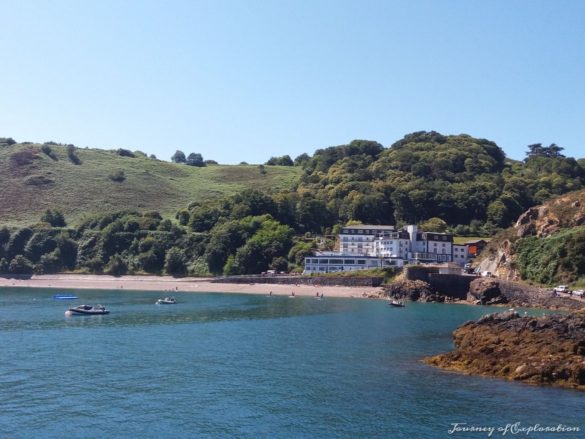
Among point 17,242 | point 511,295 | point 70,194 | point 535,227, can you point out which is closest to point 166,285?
point 17,242

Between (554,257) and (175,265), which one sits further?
(175,265)

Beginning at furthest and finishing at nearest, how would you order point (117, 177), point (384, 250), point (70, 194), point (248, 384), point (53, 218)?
point (117, 177) < point (70, 194) < point (53, 218) < point (384, 250) < point (248, 384)

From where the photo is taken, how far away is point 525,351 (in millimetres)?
42188

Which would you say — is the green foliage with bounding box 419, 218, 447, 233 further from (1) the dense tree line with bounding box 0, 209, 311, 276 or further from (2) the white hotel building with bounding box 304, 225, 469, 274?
(1) the dense tree line with bounding box 0, 209, 311, 276

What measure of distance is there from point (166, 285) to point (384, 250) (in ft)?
144

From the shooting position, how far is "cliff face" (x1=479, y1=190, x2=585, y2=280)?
324 ft

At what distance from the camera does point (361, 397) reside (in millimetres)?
35281

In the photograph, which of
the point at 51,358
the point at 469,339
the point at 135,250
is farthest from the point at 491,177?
the point at 51,358

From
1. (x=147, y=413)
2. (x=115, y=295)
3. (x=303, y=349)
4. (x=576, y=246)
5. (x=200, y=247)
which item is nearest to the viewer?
(x=147, y=413)

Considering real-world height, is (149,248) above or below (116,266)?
above

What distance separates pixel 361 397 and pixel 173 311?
4812cm

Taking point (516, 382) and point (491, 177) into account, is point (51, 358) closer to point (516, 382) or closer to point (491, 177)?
point (516, 382)

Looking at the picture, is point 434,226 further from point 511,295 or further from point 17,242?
point 17,242

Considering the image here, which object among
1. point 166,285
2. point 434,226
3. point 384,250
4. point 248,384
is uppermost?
point 434,226
